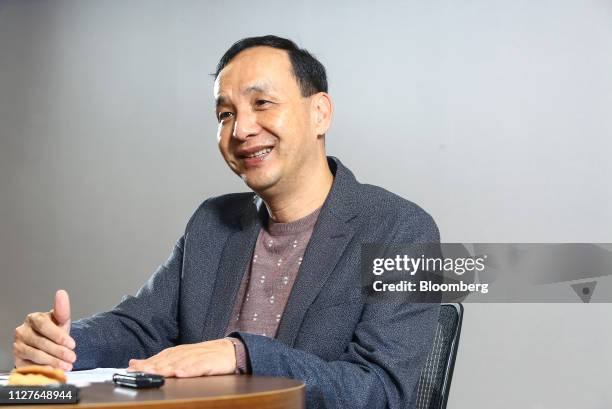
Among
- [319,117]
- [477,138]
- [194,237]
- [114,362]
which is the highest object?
[477,138]

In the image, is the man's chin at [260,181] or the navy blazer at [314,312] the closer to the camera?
the navy blazer at [314,312]

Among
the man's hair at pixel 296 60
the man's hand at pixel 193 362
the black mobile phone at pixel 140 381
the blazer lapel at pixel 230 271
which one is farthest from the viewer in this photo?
the man's hair at pixel 296 60

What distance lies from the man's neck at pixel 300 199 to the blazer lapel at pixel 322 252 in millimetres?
59

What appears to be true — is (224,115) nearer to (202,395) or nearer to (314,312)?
(314,312)

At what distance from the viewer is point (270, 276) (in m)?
2.16

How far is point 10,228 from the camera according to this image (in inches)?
194

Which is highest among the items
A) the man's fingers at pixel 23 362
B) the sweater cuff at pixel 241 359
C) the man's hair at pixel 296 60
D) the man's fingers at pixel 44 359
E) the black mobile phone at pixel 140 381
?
the man's hair at pixel 296 60

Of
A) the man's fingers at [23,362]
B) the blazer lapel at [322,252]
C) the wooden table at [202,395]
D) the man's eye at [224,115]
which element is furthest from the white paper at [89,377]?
the man's eye at [224,115]

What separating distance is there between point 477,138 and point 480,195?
252mm

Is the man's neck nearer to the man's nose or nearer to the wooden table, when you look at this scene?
the man's nose

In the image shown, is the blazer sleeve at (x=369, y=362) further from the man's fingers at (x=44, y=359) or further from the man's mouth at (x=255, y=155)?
the man's mouth at (x=255, y=155)

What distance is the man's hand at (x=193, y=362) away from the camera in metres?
1.49

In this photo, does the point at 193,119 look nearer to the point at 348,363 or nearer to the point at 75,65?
the point at 75,65

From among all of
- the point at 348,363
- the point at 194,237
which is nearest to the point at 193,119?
the point at 194,237
